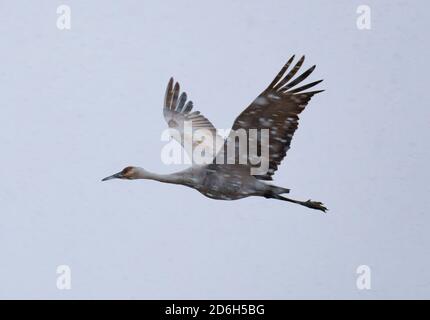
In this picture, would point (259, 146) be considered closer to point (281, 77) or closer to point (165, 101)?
point (281, 77)

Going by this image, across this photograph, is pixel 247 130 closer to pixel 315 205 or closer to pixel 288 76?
pixel 288 76

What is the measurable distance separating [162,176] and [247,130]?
1762 mm

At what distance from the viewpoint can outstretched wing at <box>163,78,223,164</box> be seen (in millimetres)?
17141

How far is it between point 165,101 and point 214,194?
9.35 ft

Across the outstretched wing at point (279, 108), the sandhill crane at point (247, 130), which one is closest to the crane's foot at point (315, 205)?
the sandhill crane at point (247, 130)

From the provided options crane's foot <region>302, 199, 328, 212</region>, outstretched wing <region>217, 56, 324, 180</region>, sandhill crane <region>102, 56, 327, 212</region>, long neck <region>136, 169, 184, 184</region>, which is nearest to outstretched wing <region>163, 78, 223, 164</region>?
sandhill crane <region>102, 56, 327, 212</region>

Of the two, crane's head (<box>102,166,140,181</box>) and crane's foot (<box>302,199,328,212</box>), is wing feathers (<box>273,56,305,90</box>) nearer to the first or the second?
crane's foot (<box>302,199,328,212</box>)

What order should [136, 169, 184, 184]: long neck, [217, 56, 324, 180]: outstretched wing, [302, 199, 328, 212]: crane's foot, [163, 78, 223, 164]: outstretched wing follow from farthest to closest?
[163, 78, 223, 164]: outstretched wing
[302, 199, 328, 212]: crane's foot
[136, 169, 184, 184]: long neck
[217, 56, 324, 180]: outstretched wing

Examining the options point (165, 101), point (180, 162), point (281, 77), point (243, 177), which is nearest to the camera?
point (281, 77)

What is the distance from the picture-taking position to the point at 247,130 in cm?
1465

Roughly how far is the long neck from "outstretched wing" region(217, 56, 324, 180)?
3.85 ft

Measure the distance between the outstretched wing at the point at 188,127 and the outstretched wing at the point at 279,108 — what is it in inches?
84.8
